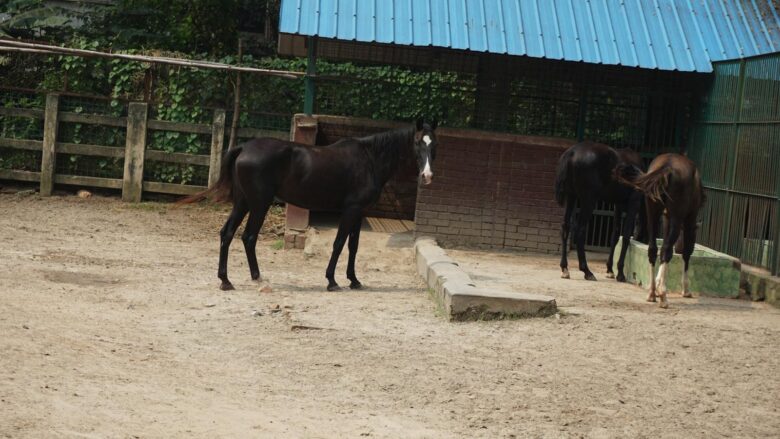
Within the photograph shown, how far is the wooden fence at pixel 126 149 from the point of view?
17047 mm

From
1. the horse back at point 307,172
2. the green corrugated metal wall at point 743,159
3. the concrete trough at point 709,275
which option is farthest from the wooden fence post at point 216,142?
the concrete trough at point 709,275

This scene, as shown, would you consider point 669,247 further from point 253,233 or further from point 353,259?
point 253,233

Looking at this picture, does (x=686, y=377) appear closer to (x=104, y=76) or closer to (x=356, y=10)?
(x=356, y=10)

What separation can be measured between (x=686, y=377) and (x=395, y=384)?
215cm

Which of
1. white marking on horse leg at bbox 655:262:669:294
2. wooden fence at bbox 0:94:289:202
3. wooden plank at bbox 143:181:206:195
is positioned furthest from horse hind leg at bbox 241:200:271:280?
wooden plank at bbox 143:181:206:195

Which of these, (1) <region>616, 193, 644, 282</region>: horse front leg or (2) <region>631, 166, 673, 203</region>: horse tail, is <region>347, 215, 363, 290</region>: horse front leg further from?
(1) <region>616, 193, 644, 282</region>: horse front leg

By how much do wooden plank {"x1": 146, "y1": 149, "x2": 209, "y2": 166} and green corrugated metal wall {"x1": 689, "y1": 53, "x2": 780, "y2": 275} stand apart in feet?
27.7

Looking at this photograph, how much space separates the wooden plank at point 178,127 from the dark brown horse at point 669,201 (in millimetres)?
9075

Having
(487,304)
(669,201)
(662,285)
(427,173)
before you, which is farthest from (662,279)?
(427,173)

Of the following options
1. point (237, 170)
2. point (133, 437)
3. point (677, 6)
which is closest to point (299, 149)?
point (237, 170)

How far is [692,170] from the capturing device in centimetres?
1006

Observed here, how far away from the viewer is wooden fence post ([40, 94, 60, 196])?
1709cm

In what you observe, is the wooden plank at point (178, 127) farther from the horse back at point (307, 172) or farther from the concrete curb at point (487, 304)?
the concrete curb at point (487, 304)

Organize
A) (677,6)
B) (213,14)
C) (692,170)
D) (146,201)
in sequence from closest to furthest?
(692,170) → (677,6) → (146,201) → (213,14)
